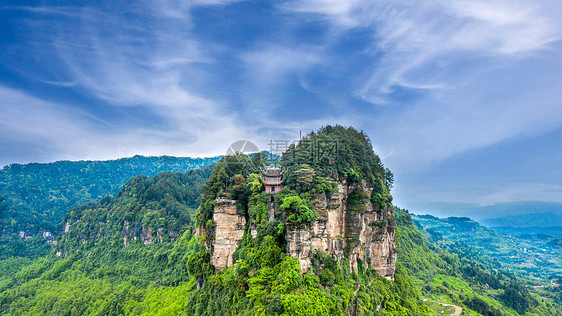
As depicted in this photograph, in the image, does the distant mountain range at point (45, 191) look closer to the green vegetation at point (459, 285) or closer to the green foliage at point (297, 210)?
the green foliage at point (297, 210)

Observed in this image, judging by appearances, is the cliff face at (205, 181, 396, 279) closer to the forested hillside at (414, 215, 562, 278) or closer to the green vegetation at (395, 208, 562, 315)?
the green vegetation at (395, 208, 562, 315)

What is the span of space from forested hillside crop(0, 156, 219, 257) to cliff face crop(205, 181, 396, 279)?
11772 cm

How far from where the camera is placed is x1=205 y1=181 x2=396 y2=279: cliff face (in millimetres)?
24234

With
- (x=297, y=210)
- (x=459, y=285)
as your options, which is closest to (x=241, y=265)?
(x=297, y=210)

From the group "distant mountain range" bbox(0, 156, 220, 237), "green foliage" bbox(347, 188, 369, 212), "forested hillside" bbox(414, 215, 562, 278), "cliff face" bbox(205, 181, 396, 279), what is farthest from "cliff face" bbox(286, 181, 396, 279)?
"forested hillside" bbox(414, 215, 562, 278)

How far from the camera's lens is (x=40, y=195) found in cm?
15312

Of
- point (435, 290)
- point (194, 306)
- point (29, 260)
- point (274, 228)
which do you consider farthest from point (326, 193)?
point (29, 260)

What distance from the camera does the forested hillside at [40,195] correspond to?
359 feet

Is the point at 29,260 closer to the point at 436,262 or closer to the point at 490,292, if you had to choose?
the point at 436,262

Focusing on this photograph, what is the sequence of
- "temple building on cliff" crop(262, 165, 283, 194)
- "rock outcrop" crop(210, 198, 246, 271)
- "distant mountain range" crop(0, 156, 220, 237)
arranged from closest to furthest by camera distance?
1. "temple building on cliff" crop(262, 165, 283, 194)
2. "rock outcrop" crop(210, 198, 246, 271)
3. "distant mountain range" crop(0, 156, 220, 237)

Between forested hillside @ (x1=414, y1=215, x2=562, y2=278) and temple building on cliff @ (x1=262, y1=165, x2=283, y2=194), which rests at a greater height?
temple building on cliff @ (x1=262, y1=165, x2=283, y2=194)

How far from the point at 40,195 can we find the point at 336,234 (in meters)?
192

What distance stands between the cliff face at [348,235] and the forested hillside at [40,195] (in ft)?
425

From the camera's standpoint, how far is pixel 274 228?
26.0 meters
